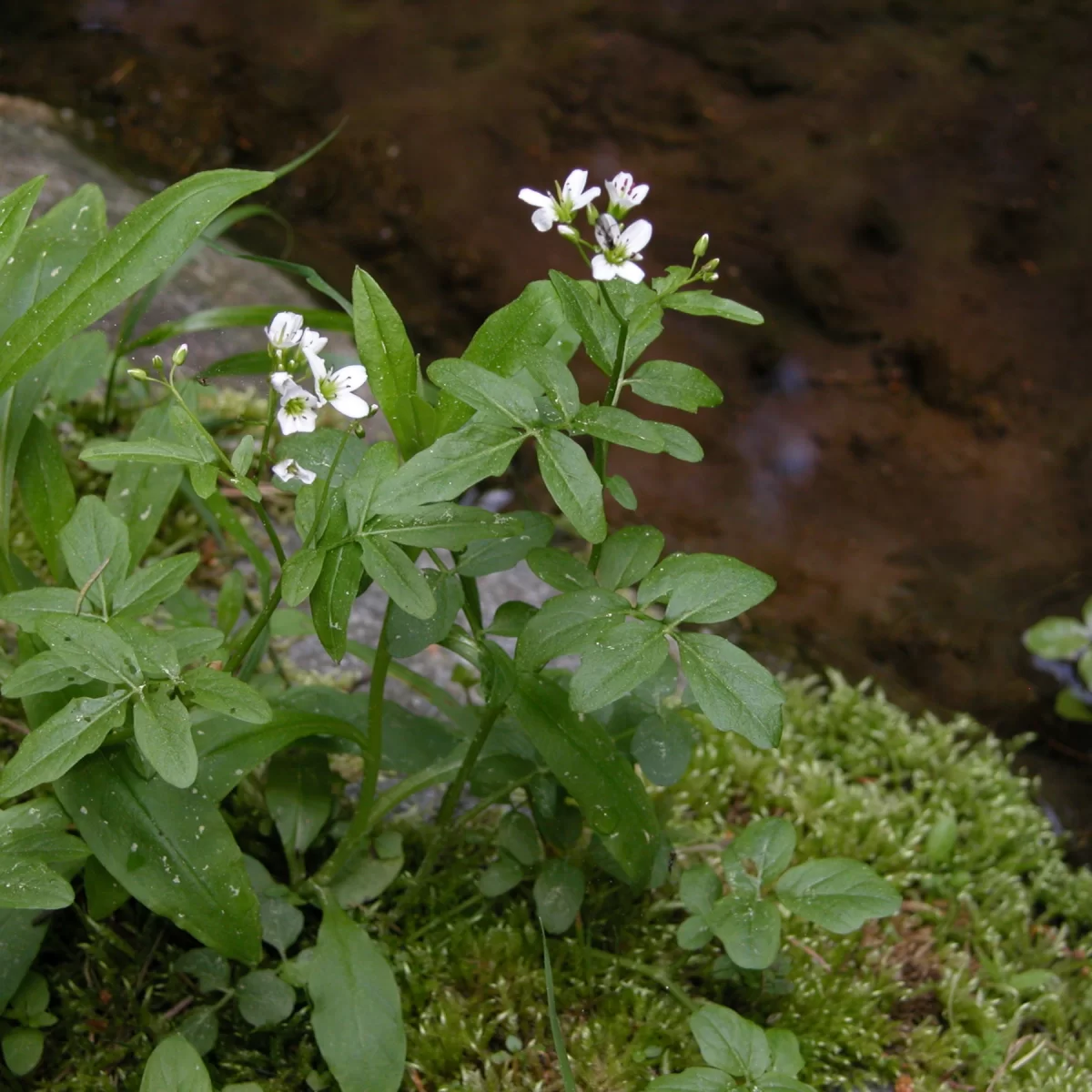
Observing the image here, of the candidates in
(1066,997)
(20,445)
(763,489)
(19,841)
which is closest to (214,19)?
(763,489)

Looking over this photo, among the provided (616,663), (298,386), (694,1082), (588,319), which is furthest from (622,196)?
(694,1082)

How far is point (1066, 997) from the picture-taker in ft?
7.97

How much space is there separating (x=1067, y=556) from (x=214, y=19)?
4855mm

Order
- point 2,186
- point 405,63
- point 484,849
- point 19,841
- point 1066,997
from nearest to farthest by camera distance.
A: point 19,841
point 484,849
point 1066,997
point 2,186
point 405,63

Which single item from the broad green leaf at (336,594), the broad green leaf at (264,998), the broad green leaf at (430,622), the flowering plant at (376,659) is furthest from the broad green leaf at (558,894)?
the broad green leaf at (336,594)

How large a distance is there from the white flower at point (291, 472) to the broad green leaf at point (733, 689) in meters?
0.58

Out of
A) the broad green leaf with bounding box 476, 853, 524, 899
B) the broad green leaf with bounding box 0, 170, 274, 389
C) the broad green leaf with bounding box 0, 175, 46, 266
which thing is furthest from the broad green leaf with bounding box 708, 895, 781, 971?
the broad green leaf with bounding box 0, 175, 46, 266

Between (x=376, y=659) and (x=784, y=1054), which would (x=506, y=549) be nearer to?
(x=376, y=659)

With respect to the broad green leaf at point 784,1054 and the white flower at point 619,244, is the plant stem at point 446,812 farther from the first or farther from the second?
the white flower at point 619,244

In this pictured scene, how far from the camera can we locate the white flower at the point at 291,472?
1.54 m

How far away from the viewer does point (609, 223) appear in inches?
55.9

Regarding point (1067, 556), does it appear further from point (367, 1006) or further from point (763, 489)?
point (367, 1006)

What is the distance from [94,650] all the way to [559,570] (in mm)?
678

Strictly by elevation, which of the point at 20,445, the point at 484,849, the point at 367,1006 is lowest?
the point at 484,849
